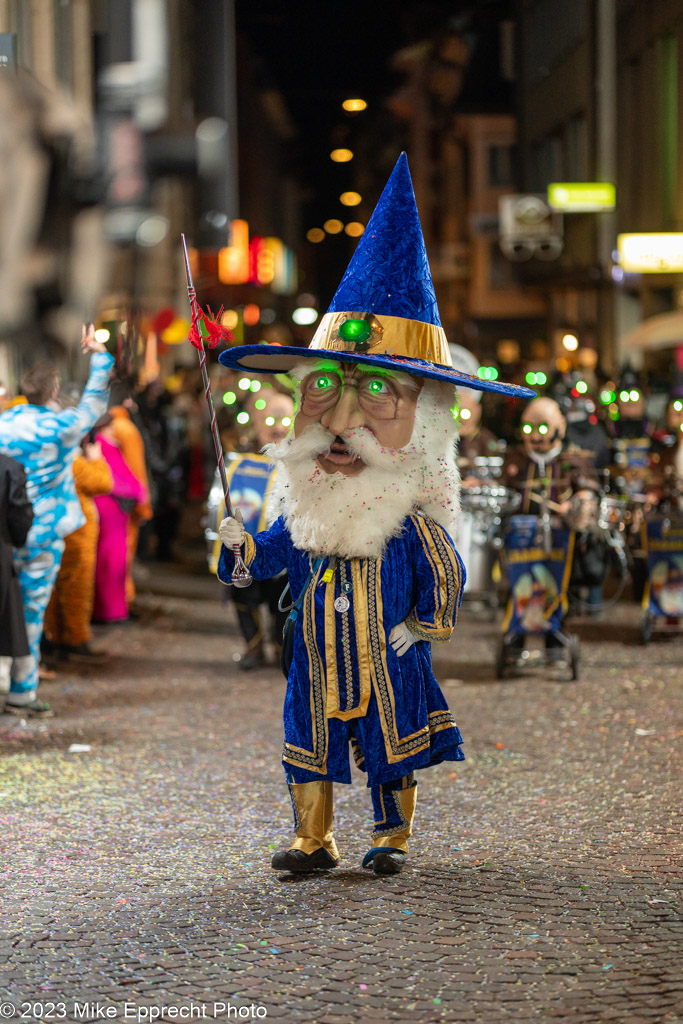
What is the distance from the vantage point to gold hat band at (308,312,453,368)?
5609 millimetres

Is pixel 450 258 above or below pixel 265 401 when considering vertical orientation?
above

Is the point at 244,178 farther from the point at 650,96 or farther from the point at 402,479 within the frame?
the point at 402,479

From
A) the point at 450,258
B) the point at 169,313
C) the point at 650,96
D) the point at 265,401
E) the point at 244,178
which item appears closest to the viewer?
the point at 265,401

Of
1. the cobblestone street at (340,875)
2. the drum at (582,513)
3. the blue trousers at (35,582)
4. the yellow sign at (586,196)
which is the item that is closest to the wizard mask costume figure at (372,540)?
the cobblestone street at (340,875)

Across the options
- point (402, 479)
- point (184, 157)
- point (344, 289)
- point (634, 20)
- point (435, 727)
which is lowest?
point (435, 727)

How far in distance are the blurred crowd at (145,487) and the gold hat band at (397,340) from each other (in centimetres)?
33

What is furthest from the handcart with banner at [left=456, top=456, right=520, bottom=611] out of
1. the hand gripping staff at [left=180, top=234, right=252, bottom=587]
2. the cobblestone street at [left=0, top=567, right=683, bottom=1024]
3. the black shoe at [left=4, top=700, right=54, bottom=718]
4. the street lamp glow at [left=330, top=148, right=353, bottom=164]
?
the street lamp glow at [left=330, top=148, right=353, bottom=164]

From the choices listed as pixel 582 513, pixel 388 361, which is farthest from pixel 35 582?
pixel 388 361

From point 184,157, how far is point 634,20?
30.7 feet

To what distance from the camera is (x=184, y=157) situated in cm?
2959

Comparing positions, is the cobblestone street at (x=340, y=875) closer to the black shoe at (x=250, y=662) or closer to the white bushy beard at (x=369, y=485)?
the black shoe at (x=250, y=662)

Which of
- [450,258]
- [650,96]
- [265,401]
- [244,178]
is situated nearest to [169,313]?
[650,96]

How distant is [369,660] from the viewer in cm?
554

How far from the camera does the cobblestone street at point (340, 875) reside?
4.45 meters
